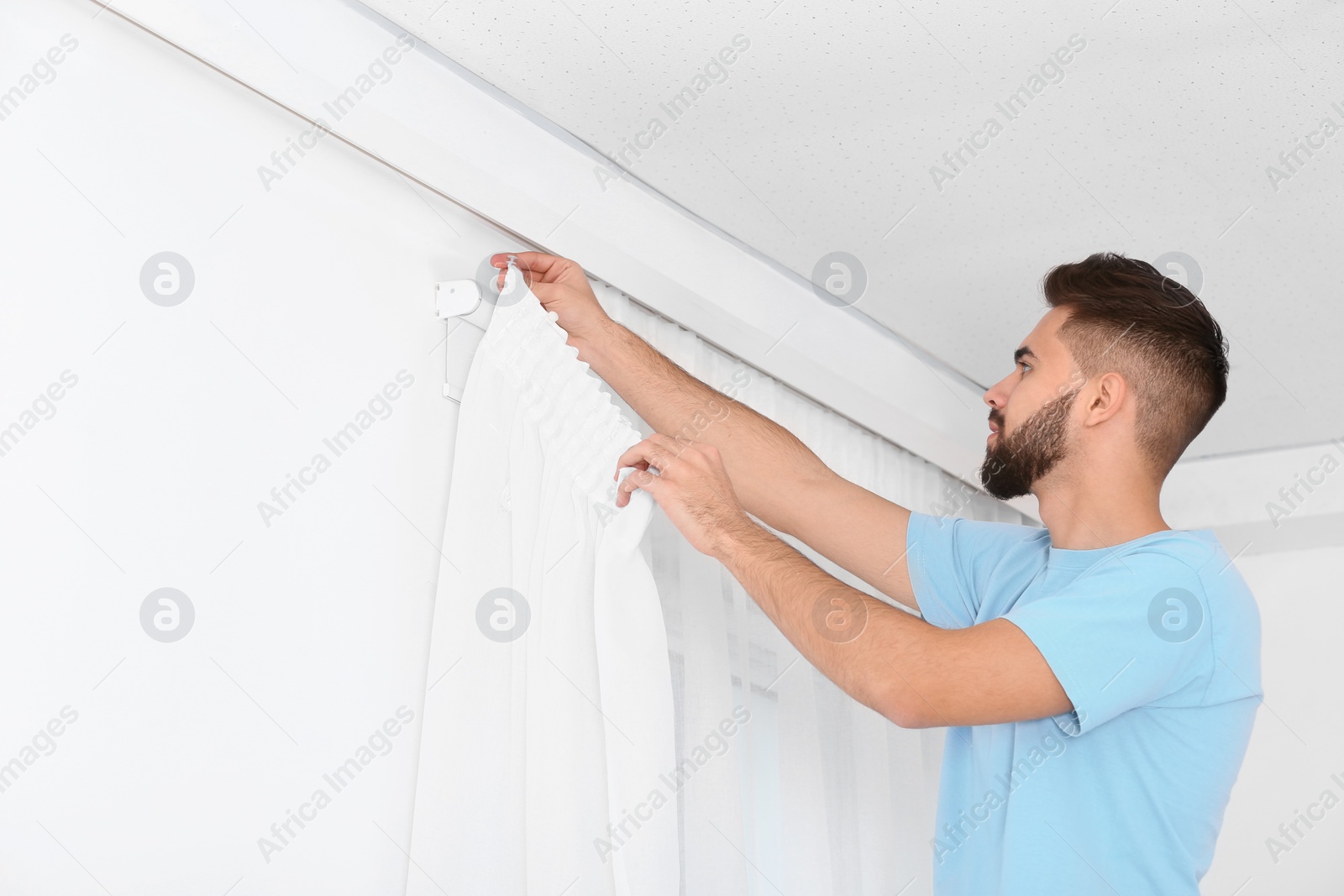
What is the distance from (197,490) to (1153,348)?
128cm

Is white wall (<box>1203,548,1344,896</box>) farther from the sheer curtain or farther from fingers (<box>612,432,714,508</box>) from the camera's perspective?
fingers (<box>612,432,714,508</box>)

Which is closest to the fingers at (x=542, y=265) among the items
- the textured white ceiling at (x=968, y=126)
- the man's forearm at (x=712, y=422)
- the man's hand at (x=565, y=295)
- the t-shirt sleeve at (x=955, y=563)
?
the man's hand at (x=565, y=295)

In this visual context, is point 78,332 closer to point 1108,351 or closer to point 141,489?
point 141,489

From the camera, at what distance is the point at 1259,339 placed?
7.68 feet

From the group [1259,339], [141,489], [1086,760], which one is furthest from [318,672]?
[1259,339]

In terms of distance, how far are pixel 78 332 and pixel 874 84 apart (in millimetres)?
1087

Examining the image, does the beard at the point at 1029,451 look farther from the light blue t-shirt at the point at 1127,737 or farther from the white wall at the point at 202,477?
the white wall at the point at 202,477

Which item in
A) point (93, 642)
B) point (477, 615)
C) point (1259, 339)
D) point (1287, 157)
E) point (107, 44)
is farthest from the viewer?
point (1259, 339)

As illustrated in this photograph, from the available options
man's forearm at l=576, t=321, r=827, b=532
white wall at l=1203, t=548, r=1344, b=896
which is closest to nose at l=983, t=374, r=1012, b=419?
man's forearm at l=576, t=321, r=827, b=532

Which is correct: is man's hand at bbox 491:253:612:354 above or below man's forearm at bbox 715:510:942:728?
above

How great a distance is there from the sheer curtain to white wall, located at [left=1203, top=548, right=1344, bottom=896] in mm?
1077

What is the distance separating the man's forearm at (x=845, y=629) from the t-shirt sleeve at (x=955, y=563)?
39 centimetres

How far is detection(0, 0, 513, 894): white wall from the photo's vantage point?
110 cm

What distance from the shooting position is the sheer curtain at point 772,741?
1484 millimetres
